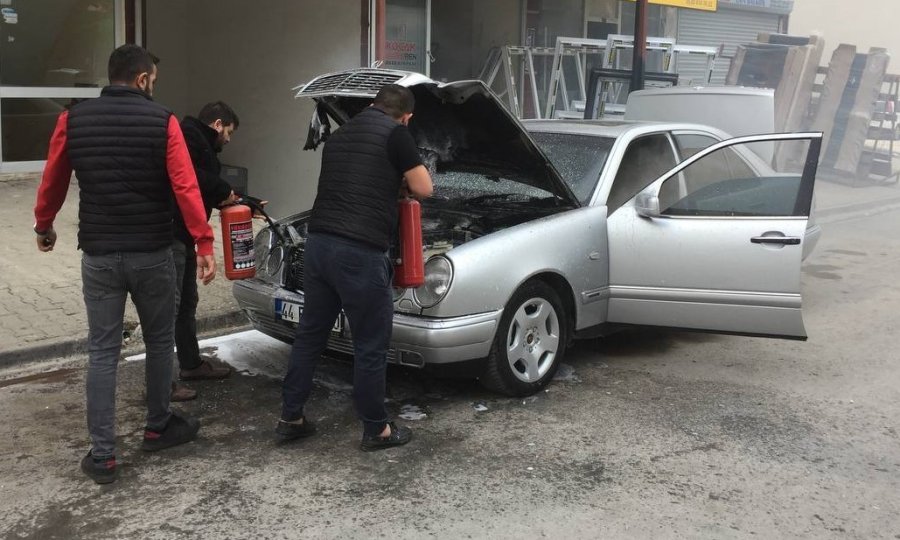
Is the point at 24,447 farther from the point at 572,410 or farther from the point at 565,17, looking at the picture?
the point at 565,17

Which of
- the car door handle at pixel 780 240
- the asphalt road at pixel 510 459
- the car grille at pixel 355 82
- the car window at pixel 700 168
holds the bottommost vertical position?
the asphalt road at pixel 510 459

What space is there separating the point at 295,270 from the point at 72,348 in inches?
70.1

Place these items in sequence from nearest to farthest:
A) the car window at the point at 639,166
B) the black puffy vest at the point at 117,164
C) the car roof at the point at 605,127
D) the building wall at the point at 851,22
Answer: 1. the black puffy vest at the point at 117,164
2. the car window at the point at 639,166
3. the car roof at the point at 605,127
4. the building wall at the point at 851,22

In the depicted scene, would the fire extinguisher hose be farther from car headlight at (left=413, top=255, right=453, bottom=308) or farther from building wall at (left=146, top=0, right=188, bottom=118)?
building wall at (left=146, top=0, right=188, bottom=118)

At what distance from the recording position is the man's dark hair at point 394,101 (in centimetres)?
397

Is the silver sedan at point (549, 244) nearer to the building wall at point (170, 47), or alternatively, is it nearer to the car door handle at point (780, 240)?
the car door handle at point (780, 240)

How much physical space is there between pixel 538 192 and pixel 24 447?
313cm

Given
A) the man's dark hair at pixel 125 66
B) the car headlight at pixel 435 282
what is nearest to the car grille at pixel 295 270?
the car headlight at pixel 435 282

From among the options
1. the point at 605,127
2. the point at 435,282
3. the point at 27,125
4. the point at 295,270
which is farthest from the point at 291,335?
the point at 27,125

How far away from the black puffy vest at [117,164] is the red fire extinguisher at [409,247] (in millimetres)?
1078

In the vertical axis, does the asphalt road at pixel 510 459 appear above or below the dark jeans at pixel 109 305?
below

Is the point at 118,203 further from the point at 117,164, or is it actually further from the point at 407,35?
the point at 407,35

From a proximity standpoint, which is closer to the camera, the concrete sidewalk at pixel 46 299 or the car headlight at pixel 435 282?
the car headlight at pixel 435 282

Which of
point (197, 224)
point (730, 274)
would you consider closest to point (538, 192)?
point (730, 274)
